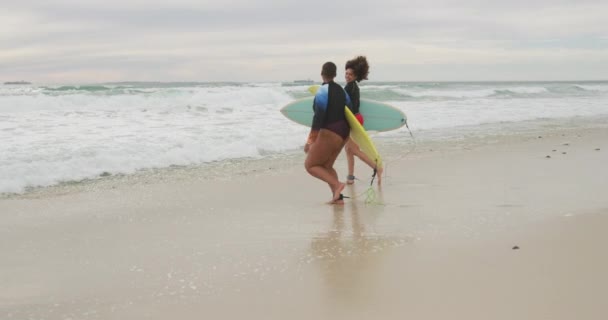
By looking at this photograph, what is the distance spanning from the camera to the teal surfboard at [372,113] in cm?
812

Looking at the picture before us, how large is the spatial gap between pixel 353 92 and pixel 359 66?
1.21ft

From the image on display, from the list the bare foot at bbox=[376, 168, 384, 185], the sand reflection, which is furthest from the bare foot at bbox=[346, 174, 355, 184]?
the sand reflection

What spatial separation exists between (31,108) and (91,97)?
13.0 feet

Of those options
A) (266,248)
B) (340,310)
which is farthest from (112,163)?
(340,310)

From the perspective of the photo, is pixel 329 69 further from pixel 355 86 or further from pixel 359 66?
pixel 355 86

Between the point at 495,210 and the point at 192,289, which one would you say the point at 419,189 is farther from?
the point at 192,289

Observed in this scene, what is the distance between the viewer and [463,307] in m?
3.31

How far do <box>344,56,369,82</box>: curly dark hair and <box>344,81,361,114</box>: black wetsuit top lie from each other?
0.16 meters

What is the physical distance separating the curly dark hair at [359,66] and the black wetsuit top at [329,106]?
747 mm

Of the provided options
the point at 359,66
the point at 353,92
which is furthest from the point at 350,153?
the point at 359,66

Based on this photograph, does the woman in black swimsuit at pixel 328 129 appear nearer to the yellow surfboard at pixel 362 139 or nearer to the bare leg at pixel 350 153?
the yellow surfboard at pixel 362 139

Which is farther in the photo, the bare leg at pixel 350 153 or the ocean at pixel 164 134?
the ocean at pixel 164 134

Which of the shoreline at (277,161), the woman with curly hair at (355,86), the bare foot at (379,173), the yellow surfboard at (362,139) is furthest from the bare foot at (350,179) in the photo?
the shoreline at (277,161)

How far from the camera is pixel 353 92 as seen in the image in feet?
23.9
